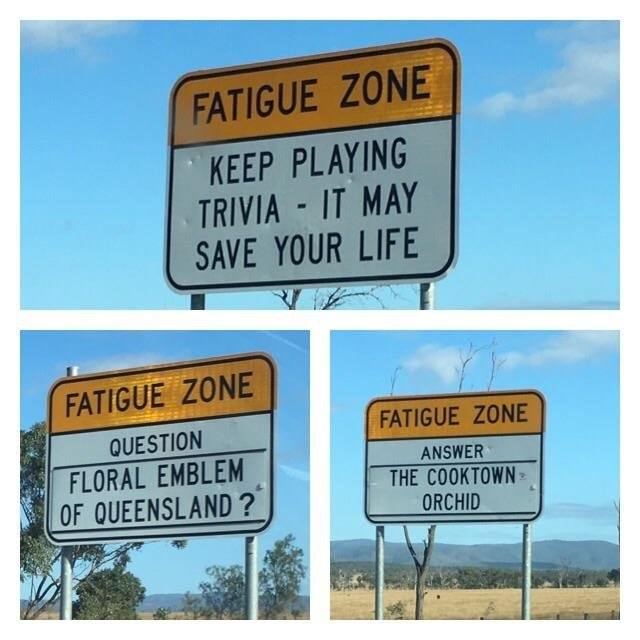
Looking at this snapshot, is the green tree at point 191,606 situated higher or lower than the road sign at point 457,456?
lower

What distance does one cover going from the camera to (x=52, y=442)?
18.5 ft

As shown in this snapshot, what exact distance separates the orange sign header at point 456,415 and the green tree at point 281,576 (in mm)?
12290

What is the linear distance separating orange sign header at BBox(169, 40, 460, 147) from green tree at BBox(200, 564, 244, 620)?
18.1 meters

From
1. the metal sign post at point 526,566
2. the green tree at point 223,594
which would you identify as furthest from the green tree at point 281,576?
the metal sign post at point 526,566

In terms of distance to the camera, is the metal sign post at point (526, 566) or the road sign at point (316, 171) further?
the metal sign post at point (526, 566)

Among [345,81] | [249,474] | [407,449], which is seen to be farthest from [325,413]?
[407,449]

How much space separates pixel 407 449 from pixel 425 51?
12.6 feet

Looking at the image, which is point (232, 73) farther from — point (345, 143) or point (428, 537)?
point (428, 537)

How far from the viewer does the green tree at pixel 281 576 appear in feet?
66.7

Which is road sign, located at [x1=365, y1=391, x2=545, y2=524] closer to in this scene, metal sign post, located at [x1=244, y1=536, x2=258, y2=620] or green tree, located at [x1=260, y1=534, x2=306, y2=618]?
metal sign post, located at [x1=244, y1=536, x2=258, y2=620]

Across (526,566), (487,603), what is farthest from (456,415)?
(487,603)

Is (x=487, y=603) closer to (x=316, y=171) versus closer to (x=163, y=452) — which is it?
(x=163, y=452)

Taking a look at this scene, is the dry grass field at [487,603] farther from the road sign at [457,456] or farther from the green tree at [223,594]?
the road sign at [457,456]

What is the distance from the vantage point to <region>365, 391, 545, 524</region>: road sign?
7.87 metres
